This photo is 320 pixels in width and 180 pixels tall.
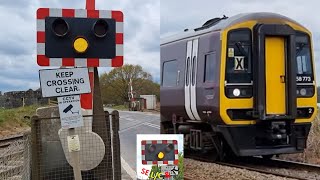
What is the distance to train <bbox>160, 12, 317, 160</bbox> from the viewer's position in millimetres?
11844

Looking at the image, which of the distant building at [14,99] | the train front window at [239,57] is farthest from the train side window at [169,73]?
the distant building at [14,99]

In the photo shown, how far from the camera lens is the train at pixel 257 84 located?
11.8 meters

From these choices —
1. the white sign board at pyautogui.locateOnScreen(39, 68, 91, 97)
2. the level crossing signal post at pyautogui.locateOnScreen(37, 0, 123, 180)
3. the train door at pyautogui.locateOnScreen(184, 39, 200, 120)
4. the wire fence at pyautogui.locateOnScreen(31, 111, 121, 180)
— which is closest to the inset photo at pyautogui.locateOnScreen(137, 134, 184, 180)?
the wire fence at pyautogui.locateOnScreen(31, 111, 121, 180)

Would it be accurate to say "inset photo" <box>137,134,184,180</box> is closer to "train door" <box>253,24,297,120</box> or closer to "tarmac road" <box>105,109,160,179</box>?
"tarmac road" <box>105,109,160,179</box>

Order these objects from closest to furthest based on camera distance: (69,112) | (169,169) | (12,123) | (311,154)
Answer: (69,112), (169,169), (311,154), (12,123)

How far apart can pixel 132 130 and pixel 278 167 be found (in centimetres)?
1212

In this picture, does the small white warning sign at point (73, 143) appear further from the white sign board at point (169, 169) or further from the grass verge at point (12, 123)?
the grass verge at point (12, 123)

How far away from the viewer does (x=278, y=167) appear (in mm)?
12672

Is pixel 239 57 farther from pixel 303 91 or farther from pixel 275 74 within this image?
pixel 303 91

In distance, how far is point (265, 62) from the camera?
39.0ft

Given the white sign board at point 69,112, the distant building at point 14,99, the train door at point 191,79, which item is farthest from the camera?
the distant building at point 14,99

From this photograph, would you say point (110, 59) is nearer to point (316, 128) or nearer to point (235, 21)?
point (235, 21)

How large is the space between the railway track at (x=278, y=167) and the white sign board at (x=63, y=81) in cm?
616

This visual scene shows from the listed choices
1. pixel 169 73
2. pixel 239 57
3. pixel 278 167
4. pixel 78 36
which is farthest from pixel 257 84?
pixel 78 36
